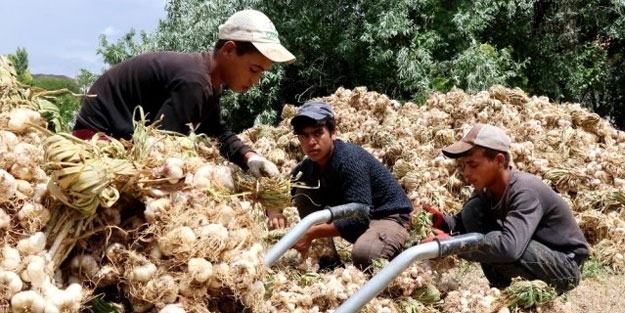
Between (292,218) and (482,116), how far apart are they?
2.58 meters

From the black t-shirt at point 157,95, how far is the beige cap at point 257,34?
199mm

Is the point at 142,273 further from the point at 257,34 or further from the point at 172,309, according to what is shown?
the point at 257,34

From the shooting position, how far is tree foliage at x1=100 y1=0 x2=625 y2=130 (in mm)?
11773

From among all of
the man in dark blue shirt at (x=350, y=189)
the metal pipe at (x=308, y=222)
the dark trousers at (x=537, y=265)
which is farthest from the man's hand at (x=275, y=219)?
the dark trousers at (x=537, y=265)

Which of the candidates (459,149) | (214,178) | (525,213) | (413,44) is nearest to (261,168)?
(214,178)

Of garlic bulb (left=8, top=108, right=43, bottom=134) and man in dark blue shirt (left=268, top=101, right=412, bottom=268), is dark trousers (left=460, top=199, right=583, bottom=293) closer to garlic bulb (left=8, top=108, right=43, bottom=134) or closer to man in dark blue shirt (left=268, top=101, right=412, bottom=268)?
man in dark blue shirt (left=268, top=101, right=412, bottom=268)

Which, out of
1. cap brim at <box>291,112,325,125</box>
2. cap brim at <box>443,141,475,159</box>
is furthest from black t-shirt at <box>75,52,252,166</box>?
cap brim at <box>443,141,475,159</box>

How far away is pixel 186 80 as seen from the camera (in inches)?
122

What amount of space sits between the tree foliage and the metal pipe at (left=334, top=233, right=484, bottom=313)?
25.3ft

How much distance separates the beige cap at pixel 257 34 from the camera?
3160 millimetres

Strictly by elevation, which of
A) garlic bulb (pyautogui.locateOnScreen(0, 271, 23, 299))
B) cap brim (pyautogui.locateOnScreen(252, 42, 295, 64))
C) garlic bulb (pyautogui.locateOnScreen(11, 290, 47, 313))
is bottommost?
garlic bulb (pyautogui.locateOnScreen(11, 290, 47, 313))

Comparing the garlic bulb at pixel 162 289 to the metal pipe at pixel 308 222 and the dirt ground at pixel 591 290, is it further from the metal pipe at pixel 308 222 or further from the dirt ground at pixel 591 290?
the dirt ground at pixel 591 290

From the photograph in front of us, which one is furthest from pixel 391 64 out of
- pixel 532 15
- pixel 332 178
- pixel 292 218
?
pixel 332 178

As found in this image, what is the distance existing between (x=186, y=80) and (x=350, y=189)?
1477 millimetres
